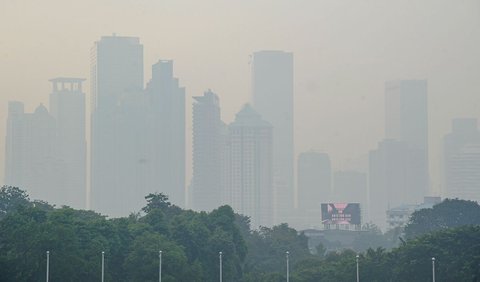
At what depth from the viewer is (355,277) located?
A: 79812 mm

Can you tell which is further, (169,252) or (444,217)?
(444,217)

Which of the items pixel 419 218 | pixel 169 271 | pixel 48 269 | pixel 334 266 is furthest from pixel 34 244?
pixel 419 218

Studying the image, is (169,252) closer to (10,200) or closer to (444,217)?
(10,200)

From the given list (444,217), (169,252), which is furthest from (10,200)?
(444,217)

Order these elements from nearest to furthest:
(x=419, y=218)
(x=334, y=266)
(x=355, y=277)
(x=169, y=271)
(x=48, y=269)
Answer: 1. (x=48, y=269)
2. (x=169, y=271)
3. (x=355, y=277)
4. (x=334, y=266)
5. (x=419, y=218)

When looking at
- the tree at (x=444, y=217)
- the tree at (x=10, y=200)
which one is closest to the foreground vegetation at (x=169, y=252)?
the tree at (x=10, y=200)

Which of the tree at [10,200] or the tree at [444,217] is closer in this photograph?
the tree at [10,200]

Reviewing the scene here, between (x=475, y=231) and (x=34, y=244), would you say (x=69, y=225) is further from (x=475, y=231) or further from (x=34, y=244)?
(x=475, y=231)

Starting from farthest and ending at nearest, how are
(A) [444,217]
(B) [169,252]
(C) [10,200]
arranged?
(A) [444,217], (C) [10,200], (B) [169,252]

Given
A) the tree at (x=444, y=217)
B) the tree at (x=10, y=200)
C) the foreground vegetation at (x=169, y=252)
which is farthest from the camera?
the tree at (x=444, y=217)

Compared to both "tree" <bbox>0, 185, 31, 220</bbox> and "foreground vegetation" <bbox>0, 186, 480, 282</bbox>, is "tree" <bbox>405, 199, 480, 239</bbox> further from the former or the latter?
"foreground vegetation" <bbox>0, 186, 480, 282</bbox>

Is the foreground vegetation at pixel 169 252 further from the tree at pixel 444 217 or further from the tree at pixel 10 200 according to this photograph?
the tree at pixel 444 217

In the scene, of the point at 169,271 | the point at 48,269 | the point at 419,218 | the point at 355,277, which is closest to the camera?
the point at 48,269

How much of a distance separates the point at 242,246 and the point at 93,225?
13.7 m
